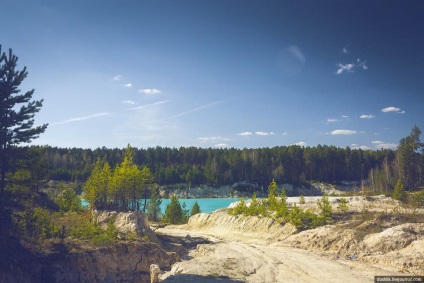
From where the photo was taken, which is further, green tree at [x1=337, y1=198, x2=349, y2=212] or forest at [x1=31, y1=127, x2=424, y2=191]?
forest at [x1=31, y1=127, x2=424, y2=191]

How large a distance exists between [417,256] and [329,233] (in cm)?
1076

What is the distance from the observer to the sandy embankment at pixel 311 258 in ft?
77.8

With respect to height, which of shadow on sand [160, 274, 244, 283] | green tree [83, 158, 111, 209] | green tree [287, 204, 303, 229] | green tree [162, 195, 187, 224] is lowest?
green tree [162, 195, 187, 224]

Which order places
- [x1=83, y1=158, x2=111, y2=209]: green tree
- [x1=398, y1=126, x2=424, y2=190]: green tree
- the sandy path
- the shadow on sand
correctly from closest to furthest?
the shadow on sand, the sandy path, [x1=83, y1=158, x2=111, y2=209]: green tree, [x1=398, y1=126, x2=424, y2=190]: green tree

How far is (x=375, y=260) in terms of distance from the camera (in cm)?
2750

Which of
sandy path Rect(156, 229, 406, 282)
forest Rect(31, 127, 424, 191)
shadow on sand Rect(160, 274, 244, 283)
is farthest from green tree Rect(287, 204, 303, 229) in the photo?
forest Rect(31, 127, 424, 191)

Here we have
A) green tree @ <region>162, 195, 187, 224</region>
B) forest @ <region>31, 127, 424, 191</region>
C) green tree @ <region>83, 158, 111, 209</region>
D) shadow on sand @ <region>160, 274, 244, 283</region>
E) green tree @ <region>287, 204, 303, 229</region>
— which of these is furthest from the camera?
forest @ <region>31, 127, 424, 191</region>

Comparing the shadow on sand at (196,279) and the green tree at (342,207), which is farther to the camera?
the green tree at (342,207)

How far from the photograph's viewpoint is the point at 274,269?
26297mm

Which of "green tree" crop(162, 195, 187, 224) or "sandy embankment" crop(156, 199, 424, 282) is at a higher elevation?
"sandy embankment" crop(156, 199, 424, 282)

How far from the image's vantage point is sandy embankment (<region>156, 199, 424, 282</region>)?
2370cm

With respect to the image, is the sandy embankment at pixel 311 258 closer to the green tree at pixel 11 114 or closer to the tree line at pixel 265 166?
the green tree at pixel 11 114

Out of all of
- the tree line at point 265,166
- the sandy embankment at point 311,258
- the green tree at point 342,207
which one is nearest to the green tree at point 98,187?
the sandy embankment at point 311,258

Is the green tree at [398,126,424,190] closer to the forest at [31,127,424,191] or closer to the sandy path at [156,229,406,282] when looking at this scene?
the forest at [31,127,424,191]
